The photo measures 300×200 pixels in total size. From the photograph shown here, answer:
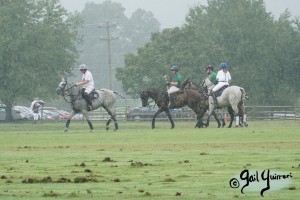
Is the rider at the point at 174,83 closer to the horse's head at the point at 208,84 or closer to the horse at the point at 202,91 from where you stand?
the horse at the point at 202,91

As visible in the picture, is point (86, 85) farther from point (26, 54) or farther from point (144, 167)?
point (26, 54)

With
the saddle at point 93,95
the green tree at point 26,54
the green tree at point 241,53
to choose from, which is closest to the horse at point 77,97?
the saddle at point 93,95

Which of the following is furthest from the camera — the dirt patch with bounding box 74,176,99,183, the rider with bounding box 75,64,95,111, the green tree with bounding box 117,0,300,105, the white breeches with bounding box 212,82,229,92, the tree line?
the green tree with bounding box 117,0,300,105

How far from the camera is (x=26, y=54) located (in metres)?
78.6

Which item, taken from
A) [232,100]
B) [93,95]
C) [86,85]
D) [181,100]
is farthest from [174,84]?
[86,85]

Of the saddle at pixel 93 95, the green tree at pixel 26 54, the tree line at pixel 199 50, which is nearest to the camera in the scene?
the saddle at pixel 93 95

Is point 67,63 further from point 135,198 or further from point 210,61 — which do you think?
point 135,198

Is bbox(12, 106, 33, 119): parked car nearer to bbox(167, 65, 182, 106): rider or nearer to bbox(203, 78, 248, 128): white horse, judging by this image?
bbox(167, 65, 182, 106): rider

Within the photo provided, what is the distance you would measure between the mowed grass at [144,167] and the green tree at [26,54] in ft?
149

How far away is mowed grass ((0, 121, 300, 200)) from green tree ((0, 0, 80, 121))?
45285 millimetres

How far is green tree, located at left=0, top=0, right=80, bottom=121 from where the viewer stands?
77812mm

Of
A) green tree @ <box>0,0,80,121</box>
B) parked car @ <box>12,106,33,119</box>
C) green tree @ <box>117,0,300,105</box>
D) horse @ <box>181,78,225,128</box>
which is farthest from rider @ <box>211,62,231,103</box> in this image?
parked car @ <box>12,106,33,119</box>

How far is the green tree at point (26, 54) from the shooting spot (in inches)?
3063

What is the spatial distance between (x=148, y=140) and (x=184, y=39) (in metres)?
55.3
